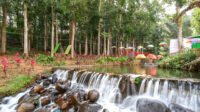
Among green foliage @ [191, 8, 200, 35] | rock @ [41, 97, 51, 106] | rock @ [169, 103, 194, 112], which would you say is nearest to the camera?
rock @ [169, 103, 194, 112]

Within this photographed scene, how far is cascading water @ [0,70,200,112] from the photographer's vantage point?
420cm

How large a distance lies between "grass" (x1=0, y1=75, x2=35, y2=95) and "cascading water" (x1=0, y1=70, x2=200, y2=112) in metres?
0.36

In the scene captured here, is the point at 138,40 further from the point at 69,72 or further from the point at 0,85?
the point at 0,85

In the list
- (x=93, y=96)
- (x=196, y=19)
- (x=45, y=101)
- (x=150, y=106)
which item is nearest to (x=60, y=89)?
(x=45, y=101)

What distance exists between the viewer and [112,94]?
562cm

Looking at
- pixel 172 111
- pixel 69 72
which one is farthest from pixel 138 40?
pixel 172 111

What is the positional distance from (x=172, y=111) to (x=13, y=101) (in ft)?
23.5

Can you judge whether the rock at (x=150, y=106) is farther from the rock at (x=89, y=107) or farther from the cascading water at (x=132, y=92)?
the rock at (x=89, y=107)

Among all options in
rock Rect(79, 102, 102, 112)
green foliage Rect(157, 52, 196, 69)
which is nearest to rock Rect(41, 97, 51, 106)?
rock Rect(79, 102, 102, 112)

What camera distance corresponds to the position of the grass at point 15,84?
19.3ft

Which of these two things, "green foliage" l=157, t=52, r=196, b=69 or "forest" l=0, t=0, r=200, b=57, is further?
"forest" l=0, t=0, r=200, b=57

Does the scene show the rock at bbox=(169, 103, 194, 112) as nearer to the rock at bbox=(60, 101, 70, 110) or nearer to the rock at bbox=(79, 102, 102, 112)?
the rock at bbox=(79, 102, 102, 112)

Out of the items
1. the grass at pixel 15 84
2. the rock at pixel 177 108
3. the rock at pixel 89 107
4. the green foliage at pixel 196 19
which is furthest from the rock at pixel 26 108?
the green foliage at pixel 196 19

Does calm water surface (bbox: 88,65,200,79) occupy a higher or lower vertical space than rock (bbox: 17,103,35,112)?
higher
